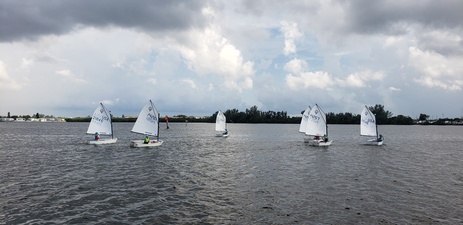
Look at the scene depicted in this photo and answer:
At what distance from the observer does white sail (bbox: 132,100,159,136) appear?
5828 cm

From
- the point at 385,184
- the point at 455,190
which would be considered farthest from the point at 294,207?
the point at 455,190

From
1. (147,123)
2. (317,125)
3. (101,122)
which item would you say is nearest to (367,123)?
(317,125)

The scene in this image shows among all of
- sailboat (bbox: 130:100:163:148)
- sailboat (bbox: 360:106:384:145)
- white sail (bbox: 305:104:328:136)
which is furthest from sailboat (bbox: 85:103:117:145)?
sailboat (bbox: 360:106:384:145)

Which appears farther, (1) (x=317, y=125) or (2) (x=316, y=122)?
(1) (x=317, y=125)

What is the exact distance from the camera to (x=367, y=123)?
72250 millimetres

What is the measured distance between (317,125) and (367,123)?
38.8 ft

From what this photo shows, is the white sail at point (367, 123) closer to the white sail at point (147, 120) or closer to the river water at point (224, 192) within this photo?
the river water at point (224, 192)

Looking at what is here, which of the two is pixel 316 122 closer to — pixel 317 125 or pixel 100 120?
pixel 317 125

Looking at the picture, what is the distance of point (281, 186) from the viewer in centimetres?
2770

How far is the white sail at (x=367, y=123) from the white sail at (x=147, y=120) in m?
40.5

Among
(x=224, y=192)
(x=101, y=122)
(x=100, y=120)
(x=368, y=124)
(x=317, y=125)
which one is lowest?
(x=224, y=192)

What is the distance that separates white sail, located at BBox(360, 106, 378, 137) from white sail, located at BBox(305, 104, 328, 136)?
9.31 m

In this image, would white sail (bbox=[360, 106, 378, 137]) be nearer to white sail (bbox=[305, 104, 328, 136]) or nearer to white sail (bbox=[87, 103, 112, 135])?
white sail (bbox=[305, 104, 328, 136])

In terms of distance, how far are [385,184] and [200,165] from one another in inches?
731
